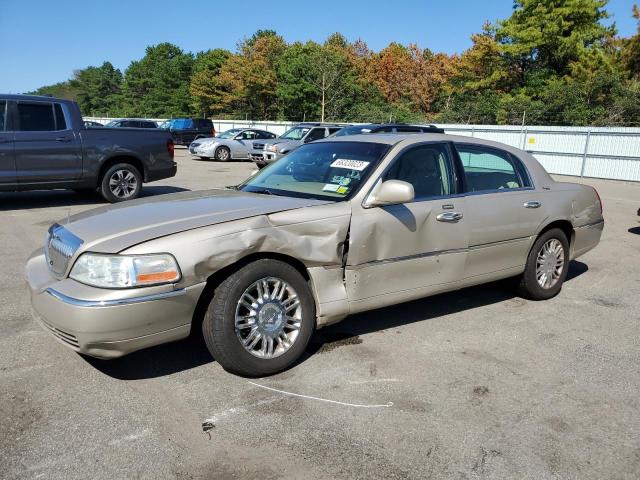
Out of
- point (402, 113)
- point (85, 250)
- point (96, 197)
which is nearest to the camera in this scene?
point (85, 250)

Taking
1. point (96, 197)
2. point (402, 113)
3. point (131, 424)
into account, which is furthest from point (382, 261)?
point (402, 113)

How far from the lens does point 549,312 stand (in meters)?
5.23

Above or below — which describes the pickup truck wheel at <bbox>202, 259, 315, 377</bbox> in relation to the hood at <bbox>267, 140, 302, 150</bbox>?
below

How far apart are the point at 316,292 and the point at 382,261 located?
A: 0.59m

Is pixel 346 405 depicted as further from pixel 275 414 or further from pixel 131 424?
pixel 131 424

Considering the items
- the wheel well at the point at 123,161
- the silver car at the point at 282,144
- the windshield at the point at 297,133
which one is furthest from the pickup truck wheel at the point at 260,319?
the windshield at the point at 297,133

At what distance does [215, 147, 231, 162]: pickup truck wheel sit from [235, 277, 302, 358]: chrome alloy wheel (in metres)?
20.0

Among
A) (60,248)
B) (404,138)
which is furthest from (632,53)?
(60,248)

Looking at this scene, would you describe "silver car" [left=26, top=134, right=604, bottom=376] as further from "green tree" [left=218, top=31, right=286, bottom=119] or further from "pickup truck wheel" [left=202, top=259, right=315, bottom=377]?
"green tree" [left=218, top=31, right=286, bottom=119]

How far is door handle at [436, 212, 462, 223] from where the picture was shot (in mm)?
4405

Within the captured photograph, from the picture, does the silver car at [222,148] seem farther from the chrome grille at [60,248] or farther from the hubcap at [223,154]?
the chrome grille at [60,248]

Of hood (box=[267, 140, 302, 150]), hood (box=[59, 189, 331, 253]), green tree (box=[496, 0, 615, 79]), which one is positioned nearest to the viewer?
hood (box=[59, 189, 331, 253])

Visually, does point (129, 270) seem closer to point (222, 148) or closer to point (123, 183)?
point (123, 183)

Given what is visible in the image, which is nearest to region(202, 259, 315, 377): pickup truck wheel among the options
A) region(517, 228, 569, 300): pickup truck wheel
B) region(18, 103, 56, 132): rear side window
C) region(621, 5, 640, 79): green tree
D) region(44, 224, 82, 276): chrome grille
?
region(44, 224, 82, 276): chrome grille
